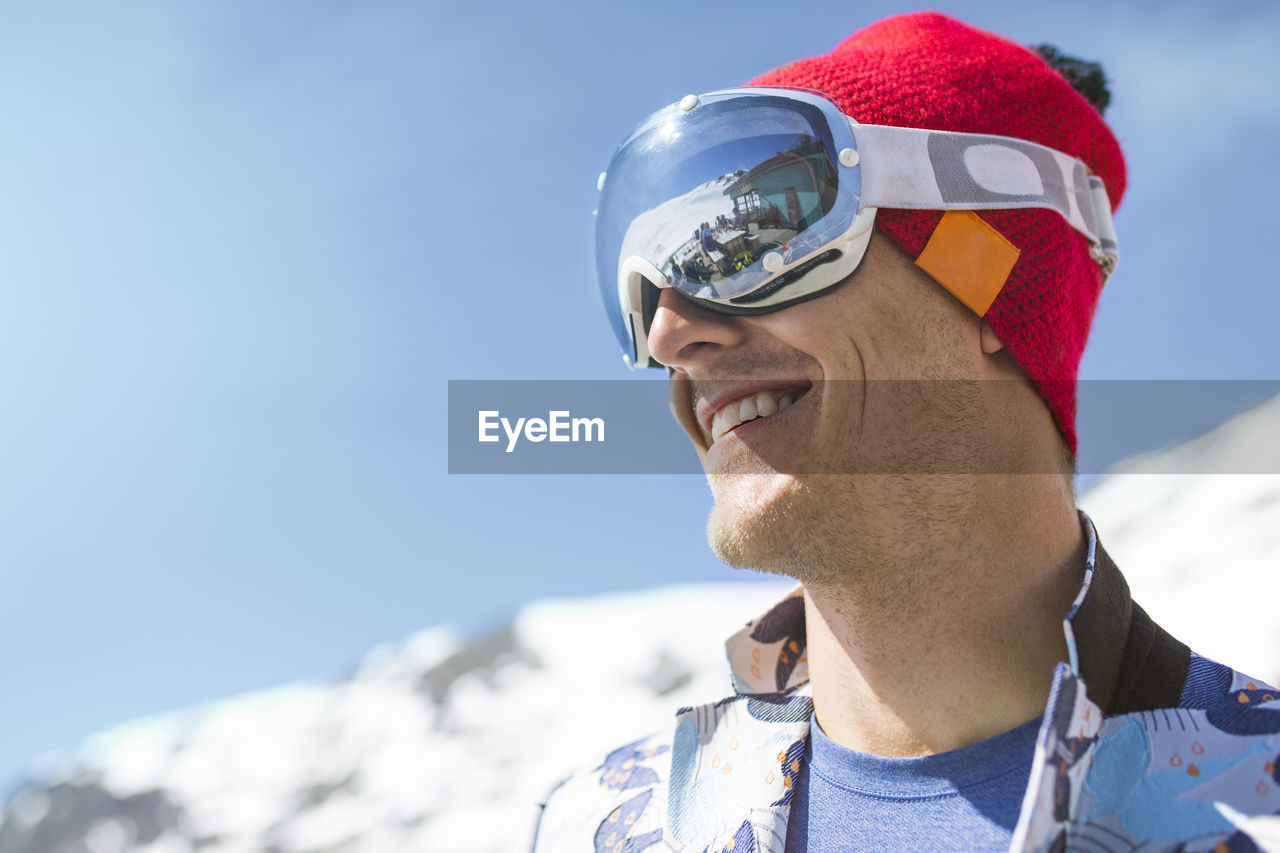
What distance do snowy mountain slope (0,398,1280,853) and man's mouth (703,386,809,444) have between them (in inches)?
240

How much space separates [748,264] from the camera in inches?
81.4

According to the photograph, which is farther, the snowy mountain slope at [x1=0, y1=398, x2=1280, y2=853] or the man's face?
the snowy mountain slope at [x1=0, y1=398, x2=1280, y2=853]

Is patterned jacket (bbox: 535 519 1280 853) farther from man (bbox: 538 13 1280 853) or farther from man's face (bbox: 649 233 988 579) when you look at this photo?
man's face (bbox: 649 233 988 579)

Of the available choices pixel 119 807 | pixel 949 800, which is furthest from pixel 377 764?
pixel 949 800

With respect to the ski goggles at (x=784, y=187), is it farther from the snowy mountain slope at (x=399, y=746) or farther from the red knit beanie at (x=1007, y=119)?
the snowy mountain slope at (x=399, y=746)

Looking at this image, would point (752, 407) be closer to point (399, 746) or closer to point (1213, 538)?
point (1213, 538)

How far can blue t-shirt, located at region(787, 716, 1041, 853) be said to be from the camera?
162 centimetres

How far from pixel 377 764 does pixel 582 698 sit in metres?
2.88

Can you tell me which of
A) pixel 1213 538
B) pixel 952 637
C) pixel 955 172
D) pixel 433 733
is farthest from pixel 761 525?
pixel 433 733

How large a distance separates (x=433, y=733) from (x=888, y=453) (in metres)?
10.7

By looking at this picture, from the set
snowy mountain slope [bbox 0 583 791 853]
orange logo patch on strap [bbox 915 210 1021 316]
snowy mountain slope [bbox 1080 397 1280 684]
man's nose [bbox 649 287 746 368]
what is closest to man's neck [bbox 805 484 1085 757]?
orange logo patch on strap [bbox 915 210 1021 316]

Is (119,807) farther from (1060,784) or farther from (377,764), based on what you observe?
(1060,784)

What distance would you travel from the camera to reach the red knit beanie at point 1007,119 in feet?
7.02

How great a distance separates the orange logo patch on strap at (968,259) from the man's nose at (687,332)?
0.48 metres
